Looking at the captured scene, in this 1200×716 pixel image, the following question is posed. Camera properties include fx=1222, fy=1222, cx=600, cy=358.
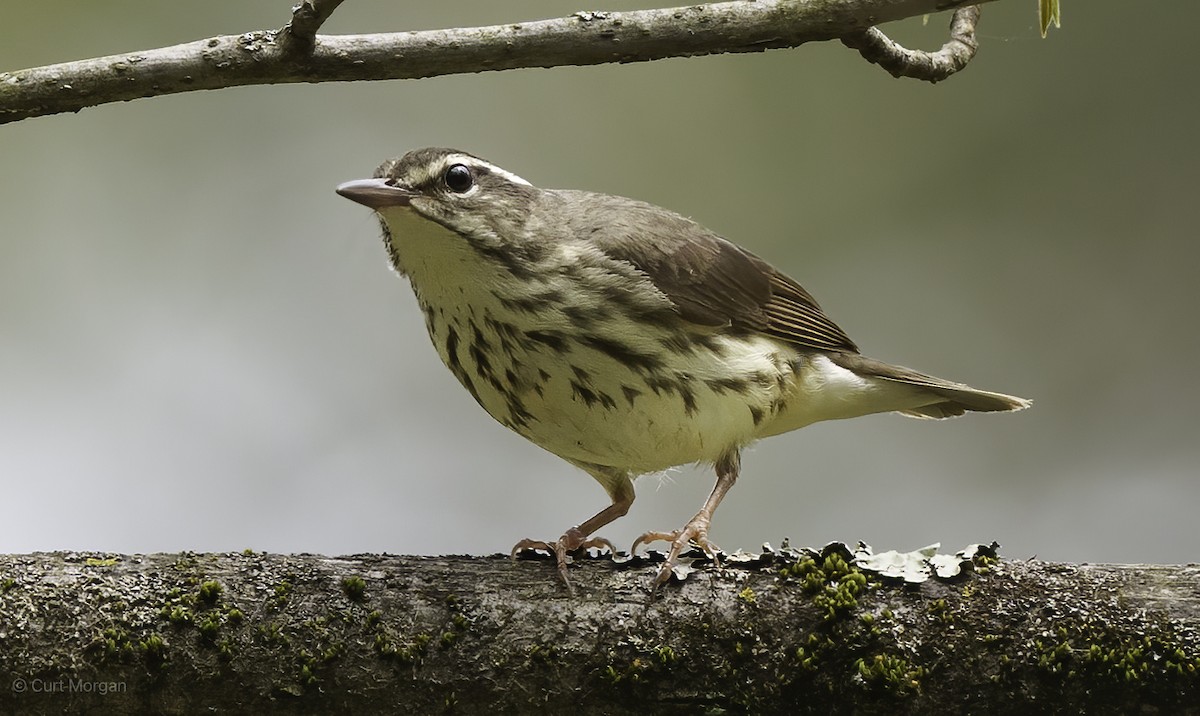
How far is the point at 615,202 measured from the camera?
12.7 ft

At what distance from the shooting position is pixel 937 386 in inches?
156

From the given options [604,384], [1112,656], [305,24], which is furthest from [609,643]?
[305,24]

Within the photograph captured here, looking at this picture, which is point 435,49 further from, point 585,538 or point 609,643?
point 585,538

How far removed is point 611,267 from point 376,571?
1077 mm

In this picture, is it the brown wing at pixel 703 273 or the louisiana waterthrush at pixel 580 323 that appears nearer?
the louisiana waterthrush at pixel 580 323

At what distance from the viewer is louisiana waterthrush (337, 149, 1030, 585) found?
3.28 meters

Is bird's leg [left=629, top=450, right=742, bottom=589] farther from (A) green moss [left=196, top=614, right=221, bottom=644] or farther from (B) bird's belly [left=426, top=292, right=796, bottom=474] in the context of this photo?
(A) green moss [left=196, top=614, right=221, bottom=644]

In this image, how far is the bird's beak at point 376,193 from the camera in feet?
10.0

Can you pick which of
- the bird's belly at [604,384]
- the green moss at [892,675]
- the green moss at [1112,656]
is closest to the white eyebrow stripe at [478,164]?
the bird's belly at [604,384]

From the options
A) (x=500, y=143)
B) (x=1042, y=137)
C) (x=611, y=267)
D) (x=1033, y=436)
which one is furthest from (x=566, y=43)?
(x=1033, y=436)

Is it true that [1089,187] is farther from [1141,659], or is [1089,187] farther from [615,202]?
[1141,659]

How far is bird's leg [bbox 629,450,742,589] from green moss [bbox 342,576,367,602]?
687 mm

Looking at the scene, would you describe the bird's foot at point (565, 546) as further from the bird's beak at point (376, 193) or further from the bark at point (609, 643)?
the bird's beak at point (376, 193)

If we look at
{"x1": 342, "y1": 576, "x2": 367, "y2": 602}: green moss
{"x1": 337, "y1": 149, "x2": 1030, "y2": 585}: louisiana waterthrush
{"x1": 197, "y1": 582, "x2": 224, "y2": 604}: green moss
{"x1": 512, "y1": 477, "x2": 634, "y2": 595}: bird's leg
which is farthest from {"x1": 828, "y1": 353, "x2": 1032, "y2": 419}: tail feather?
{"x1": 197, "y1": 582, "x2": 224, "y2": 604}: green moss
